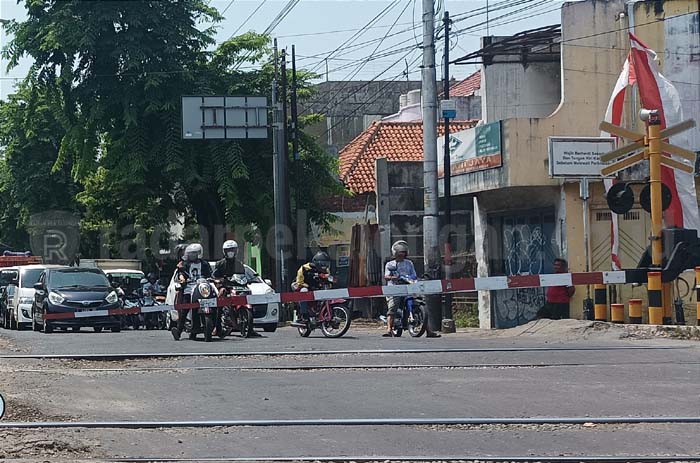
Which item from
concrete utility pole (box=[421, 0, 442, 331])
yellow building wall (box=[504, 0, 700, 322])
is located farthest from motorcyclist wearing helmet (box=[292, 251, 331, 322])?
yellow building wall (box=[504, 0, 700, 322])

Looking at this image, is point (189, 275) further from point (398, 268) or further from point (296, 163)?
point (296, 163)

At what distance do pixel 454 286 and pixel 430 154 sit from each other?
6678 mm

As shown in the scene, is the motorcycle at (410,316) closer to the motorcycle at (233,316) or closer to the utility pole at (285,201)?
the motorcycle at (233,316)

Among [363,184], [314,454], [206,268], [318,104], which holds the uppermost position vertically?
[318,104]

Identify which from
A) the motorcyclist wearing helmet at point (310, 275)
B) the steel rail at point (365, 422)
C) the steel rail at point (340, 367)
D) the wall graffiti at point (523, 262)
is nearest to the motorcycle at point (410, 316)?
the motorcyclist wearing helmet at point (310, 275)

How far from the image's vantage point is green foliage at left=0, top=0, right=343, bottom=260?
32.1 meters

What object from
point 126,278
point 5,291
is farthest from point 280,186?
point 5,291

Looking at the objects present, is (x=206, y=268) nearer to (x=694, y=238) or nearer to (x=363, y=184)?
(x=694, y=238)

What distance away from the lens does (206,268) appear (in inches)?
752

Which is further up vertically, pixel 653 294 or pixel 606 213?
pixel 606 213

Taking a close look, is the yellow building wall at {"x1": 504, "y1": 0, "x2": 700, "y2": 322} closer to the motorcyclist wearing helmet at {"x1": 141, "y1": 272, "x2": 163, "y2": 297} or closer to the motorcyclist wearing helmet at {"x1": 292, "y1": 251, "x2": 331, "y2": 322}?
the motorcyclist wearing helmet at {"x1": 292, "y1": 251, "x2": 331, "y2": 322}

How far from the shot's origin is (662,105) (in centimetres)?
2212

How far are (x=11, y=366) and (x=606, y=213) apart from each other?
1467 centimetres

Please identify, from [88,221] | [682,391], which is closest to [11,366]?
[682,391]
